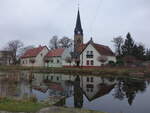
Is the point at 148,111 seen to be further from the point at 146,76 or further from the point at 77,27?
the point at 77,27

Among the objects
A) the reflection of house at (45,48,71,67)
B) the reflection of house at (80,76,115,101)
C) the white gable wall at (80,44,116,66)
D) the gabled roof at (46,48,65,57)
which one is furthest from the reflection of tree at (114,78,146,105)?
the gabled roof at (46,48,65,57)

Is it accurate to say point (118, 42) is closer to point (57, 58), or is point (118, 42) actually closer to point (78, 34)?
point (78, 34)

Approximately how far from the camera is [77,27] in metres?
68.4

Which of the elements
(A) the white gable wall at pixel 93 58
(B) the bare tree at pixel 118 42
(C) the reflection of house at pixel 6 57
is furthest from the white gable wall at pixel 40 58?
(B) the bare tree at pixel 118 42

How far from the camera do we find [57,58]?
58.2m

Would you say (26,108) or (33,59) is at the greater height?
(33,59)

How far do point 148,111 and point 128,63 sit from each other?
3347 centimetres

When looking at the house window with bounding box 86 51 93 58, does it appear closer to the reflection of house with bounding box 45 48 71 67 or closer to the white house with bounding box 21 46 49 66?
the reflection of house with bounding box 45 48 71 67

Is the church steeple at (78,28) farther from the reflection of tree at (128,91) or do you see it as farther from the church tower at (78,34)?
the reflection of tree at (128,91)

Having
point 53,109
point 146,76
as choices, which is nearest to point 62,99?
point 53,109

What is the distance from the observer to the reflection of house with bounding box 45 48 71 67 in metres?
57.3

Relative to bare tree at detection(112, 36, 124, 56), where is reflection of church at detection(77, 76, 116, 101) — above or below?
below

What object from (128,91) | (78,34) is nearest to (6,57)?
(78,34)

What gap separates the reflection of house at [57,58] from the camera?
188ft
